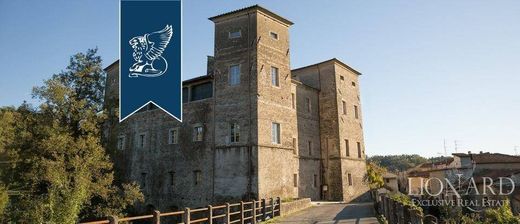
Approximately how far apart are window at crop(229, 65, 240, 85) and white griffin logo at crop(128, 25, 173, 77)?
14290 millimetres

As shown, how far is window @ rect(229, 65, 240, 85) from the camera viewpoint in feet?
81.6

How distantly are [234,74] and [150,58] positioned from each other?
1474 centimetres

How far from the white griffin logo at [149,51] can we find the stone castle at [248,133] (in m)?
13.3

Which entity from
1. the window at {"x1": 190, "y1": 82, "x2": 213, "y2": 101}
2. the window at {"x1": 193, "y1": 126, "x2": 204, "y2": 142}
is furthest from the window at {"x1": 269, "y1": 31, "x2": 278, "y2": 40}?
the window at {"x1": 193, "y1": 126, "x2": 204, "y2": 142}

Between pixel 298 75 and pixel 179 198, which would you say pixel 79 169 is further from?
pixel 298 75

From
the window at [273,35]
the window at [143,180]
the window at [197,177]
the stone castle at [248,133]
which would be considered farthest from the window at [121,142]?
the window at [273,35]

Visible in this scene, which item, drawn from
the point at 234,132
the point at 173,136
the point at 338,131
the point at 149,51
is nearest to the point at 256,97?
the point at 234,132

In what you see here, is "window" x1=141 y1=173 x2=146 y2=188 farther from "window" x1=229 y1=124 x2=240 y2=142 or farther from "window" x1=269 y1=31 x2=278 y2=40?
"window" x1=269 y1=31 x2=278 y2=40

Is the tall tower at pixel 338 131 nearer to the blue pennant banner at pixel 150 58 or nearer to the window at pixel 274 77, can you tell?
the window at pixel 274 77

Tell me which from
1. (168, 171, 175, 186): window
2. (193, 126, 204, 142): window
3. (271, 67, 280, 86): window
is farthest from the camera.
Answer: (168, 171, 175, 186): window

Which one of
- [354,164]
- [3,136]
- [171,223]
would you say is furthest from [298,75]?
[3,136]

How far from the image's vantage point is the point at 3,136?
1545 inches

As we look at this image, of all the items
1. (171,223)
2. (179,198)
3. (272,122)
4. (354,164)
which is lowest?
(171,223)

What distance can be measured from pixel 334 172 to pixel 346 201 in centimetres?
241
